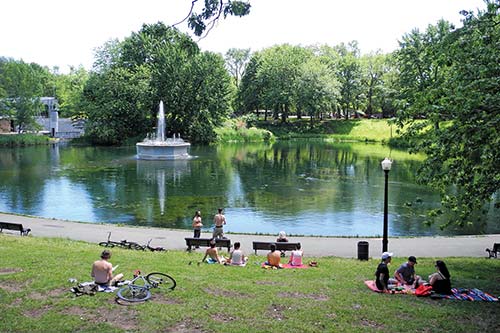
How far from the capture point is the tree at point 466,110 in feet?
38.1

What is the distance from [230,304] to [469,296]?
5655mm

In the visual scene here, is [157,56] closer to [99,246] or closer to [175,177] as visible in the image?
[175,177]

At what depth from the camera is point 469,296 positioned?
11609mm

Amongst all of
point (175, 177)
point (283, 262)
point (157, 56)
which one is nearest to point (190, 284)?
point (283, 262)

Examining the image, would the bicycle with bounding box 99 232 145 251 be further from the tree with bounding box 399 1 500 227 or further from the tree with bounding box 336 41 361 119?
the tree with bounding box 336 41 361 119

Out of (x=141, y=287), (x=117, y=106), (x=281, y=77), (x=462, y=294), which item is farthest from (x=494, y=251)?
(x=281, y=77)

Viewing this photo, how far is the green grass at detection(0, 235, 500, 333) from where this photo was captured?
29.8ft

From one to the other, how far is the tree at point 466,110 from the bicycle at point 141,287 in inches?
291

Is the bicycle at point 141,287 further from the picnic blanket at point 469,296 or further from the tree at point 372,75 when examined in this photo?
the tree at point 372,75

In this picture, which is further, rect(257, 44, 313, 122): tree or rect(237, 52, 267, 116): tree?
rect(237, 52, 267, 116): tree

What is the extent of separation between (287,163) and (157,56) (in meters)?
37.9

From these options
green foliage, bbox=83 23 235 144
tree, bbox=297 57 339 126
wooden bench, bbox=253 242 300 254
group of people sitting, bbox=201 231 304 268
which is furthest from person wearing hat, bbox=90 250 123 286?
tree, bbox=297 57 339 126

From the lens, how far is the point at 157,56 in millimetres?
80688

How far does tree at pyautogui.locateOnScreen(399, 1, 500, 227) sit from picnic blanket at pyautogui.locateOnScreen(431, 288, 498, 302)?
262 centimetres
